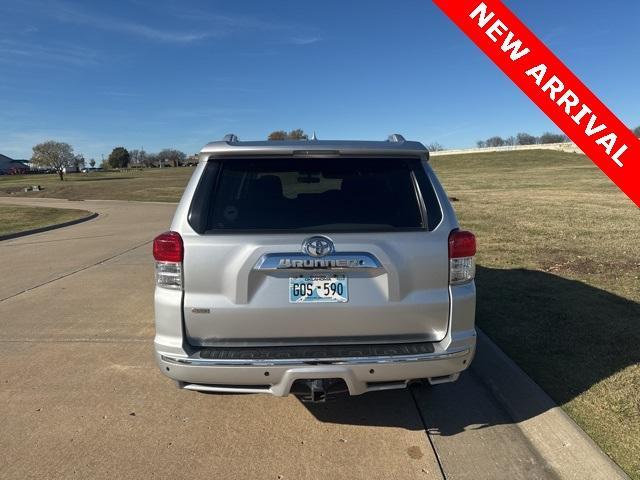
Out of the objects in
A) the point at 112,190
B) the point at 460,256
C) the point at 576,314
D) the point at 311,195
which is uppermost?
the point at 311,195

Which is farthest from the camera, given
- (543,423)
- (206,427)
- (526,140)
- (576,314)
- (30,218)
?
(526,140)

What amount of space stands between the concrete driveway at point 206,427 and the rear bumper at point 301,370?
470 mm

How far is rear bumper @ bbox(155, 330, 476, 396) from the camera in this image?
2799 mm

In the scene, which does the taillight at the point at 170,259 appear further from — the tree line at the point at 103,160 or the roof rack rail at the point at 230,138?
the tree line at the point at 103,160

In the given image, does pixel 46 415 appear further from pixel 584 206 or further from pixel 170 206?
pixel 170 206

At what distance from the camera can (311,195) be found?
3.12 metres

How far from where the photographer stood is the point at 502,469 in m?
2.88

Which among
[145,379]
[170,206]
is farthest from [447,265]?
[170,206]

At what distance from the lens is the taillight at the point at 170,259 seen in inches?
115

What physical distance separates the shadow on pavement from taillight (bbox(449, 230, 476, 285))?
1.08 meters

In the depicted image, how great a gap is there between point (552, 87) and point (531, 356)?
2199 mm

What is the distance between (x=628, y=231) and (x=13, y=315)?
10666 millimetres

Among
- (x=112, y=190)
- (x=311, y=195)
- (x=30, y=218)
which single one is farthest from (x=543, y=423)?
(x=112, y=190)

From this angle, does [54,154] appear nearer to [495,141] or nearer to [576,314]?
[576,314]
